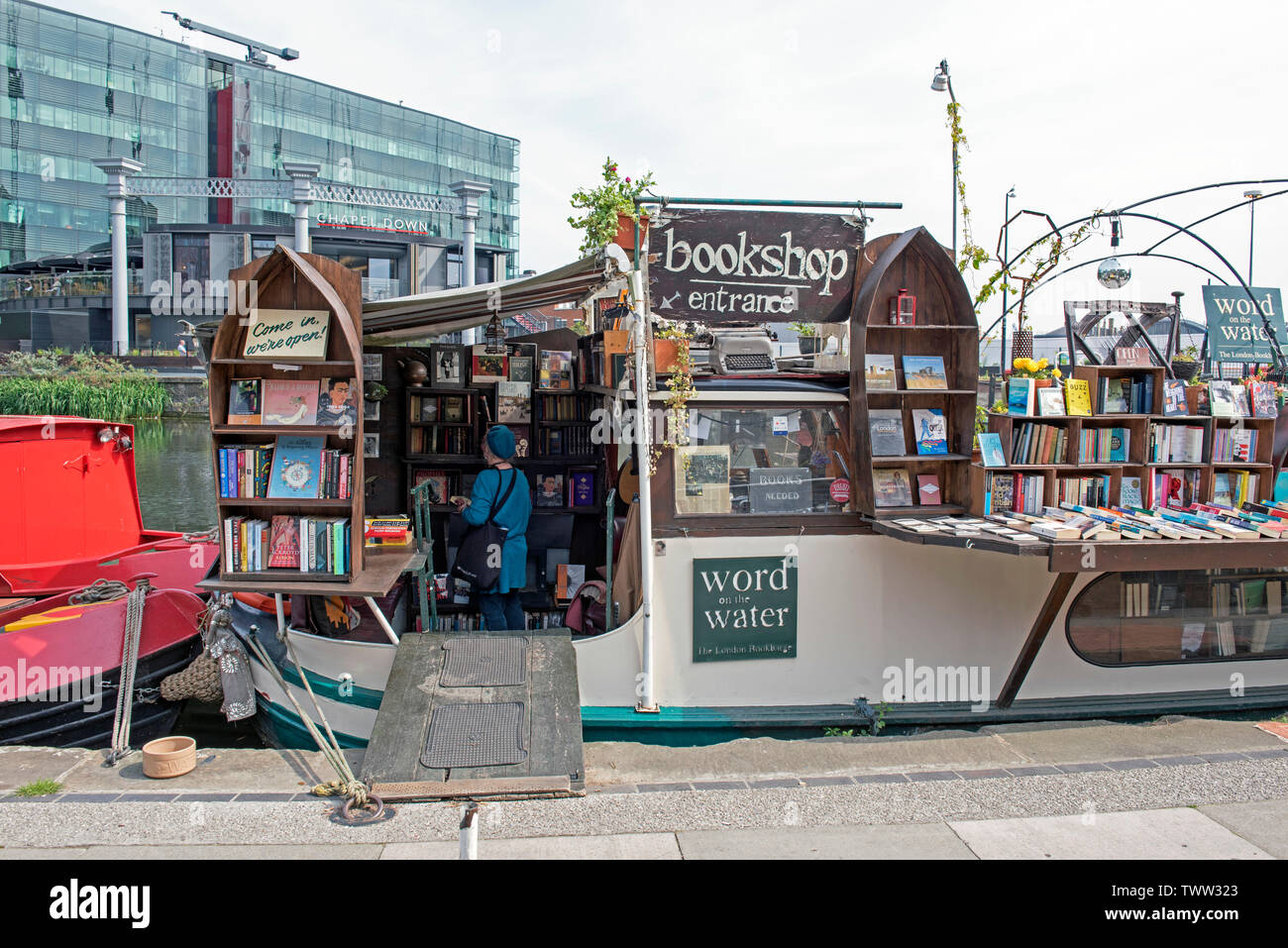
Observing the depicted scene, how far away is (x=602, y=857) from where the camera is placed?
3854 millimetres

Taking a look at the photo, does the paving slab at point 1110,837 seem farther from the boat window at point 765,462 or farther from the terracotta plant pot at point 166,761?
the terracotta plant pot at point 166,761

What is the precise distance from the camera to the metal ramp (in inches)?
177

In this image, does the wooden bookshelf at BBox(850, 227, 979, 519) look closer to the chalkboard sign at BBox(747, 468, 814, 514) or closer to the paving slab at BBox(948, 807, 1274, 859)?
the chalkboard sign at BBox(747, 468, 814, 514)

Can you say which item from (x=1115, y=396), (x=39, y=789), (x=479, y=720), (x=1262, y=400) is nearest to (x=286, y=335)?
(x=479, y=720)

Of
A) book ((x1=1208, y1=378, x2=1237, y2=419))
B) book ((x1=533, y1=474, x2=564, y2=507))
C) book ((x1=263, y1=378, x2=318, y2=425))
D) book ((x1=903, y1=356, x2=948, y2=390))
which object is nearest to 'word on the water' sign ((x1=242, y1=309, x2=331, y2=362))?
book ((x1=263, y1=378, x2=318, y2=425))

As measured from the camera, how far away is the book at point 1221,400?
6516mm

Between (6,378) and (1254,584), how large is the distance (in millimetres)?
40331

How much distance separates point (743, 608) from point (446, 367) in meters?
4.13

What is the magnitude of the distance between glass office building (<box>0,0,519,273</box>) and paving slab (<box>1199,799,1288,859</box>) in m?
49.3

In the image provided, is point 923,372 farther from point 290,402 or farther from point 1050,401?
point 290,402

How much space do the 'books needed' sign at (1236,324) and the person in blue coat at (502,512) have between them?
8.20 metres

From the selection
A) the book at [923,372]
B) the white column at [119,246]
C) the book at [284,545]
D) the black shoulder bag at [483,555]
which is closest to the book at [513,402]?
the black shoulder bag at [483,555]

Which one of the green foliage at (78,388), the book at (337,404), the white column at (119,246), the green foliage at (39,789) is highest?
the white column at (119,246)

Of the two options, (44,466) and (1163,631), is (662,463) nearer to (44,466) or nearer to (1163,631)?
(1163,631)
